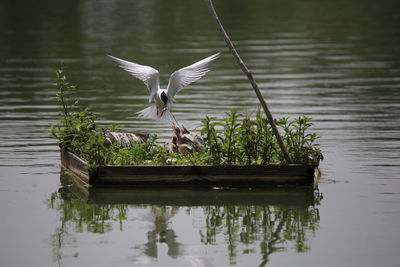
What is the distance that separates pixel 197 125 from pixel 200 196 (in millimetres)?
4573

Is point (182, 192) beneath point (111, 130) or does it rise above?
beneath

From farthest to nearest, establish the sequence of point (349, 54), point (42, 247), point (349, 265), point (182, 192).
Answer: point (349, 54) < point (182, 192) < point (42, 247) < point (349, 265)

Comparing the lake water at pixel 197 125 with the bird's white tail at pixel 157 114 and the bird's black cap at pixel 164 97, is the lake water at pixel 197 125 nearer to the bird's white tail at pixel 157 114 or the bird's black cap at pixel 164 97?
the bird's white tail at pixel 157 114

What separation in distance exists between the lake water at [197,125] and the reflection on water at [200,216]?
25mm

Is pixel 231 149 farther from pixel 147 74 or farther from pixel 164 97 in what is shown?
pixel 147 74

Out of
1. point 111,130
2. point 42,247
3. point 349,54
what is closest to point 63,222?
point 42,247

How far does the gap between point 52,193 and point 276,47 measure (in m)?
17.3

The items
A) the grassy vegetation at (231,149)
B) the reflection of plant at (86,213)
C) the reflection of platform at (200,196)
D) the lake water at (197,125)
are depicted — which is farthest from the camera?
the grassy vegetation at (231,149)

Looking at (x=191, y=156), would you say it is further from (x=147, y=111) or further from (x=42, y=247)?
(x=42, y=247)

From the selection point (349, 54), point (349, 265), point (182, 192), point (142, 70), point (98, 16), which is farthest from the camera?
point (98, 16)

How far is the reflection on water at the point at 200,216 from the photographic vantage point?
9.61m

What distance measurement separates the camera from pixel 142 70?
12.4 meters

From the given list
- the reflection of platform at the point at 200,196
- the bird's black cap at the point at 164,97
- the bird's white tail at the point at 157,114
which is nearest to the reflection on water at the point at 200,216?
the reflection of platform at the point at 200,196

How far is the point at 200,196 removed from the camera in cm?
1148
